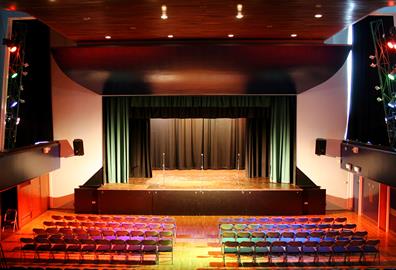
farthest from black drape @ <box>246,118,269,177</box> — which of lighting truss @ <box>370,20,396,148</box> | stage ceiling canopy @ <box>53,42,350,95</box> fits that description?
lighting truss @ <box>370,20,396,148</box>

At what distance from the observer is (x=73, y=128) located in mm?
18328

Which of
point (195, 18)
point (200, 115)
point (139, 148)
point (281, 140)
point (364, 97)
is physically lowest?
point (139, 148)

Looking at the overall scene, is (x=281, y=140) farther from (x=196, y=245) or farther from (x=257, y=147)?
(x=196, y=245)

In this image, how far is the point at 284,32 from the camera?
1192cm

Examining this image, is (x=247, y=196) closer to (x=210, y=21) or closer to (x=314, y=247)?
(x=314, y=247)

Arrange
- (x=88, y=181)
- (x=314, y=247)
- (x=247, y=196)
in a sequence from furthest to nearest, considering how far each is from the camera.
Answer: (x=88, y=181)
(x=247, y=196)
(x=314, y=247)

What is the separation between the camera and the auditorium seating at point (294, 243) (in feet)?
37.2

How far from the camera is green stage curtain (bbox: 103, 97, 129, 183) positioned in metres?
18.5

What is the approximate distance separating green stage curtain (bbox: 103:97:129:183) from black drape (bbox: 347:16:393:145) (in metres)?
9.32

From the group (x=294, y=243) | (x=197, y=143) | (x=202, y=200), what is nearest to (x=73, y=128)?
(x=202, y=200)

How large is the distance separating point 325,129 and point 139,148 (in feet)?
26.8

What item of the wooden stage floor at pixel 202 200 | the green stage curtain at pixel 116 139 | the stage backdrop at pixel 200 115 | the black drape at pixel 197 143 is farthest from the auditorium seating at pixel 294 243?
the black drape at pixel 197 143

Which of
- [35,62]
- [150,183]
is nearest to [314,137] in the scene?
[150,183]

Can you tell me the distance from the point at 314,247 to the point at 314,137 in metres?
7.58
